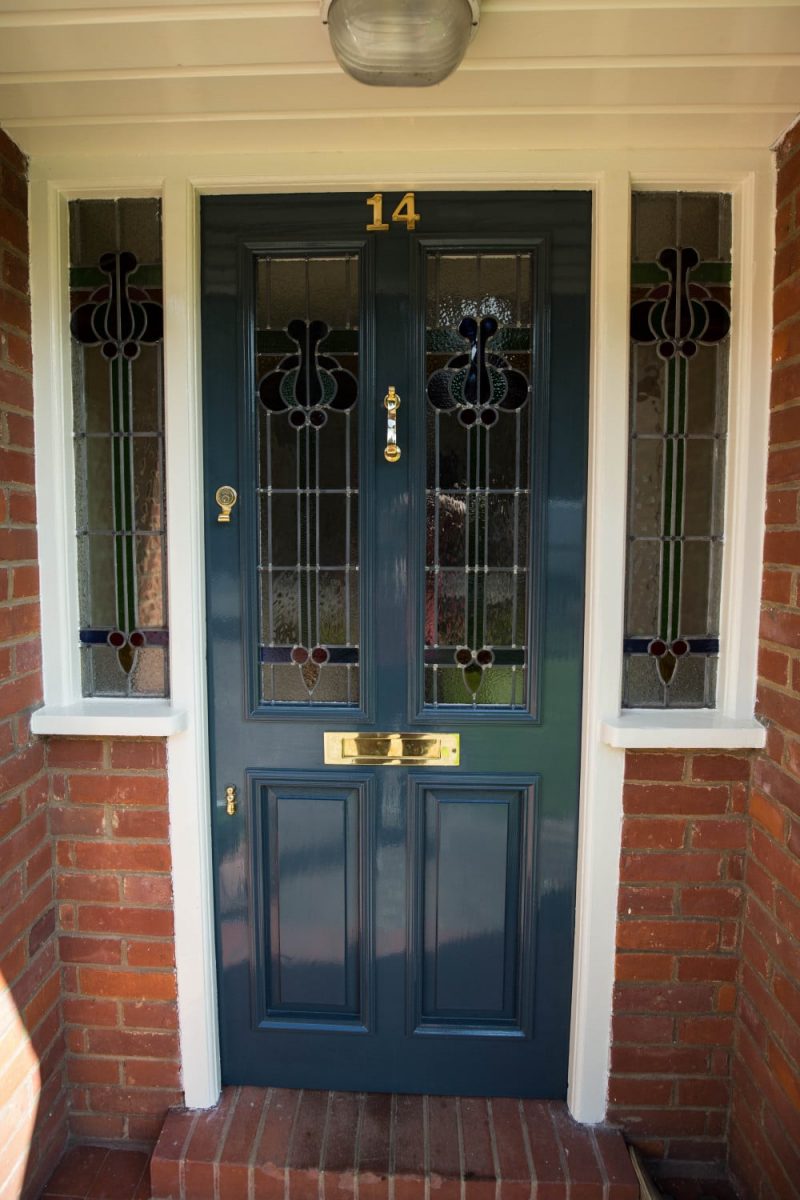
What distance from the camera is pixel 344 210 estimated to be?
1.73 m

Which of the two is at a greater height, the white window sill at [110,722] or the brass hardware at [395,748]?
the white window sill at [110,722]

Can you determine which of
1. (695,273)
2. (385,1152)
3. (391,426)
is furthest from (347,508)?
(385,1152)

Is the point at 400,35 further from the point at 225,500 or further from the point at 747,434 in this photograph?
the point at 747,434

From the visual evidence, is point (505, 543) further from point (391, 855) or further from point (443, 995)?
point (443, 995)

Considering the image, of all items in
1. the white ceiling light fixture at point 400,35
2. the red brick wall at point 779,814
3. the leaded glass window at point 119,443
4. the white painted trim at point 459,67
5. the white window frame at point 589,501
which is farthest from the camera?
the leaded glass window at point 119,443

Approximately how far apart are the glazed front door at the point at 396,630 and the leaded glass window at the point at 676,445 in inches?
6.2

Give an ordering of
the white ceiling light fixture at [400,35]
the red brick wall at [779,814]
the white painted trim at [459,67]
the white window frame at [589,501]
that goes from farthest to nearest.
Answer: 1. the white window frame at [589,501]
2. the red brick wall at [779,814]
3. the white painted trim at [459,67]
4. the white ceiling light fixture at [400,35]

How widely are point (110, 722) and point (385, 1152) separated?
4.32ft

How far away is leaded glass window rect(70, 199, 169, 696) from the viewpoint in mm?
1771

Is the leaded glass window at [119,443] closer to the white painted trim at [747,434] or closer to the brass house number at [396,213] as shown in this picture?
the brass house number at [396,213]

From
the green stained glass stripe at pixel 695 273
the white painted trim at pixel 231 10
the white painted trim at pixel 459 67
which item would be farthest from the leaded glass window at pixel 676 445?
the white painted trim at pixel 231 10

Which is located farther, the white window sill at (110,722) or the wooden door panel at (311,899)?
the wooden door panel at (311,899)

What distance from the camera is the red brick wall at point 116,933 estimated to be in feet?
5.92

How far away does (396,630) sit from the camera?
1800 mm
